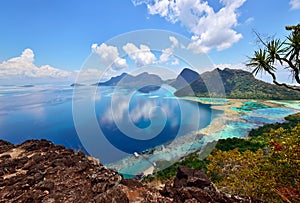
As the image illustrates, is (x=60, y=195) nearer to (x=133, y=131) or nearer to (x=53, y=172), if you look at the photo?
(x=53, y=172)

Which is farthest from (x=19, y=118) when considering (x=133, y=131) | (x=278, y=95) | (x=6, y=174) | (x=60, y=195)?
(x=278, y=95)

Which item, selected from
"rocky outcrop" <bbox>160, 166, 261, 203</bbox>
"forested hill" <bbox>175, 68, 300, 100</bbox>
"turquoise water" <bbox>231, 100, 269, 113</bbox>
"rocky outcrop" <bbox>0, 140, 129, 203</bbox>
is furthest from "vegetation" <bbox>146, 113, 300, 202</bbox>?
"forested hill" <bbox>175, 68, 300, 100</bbox>

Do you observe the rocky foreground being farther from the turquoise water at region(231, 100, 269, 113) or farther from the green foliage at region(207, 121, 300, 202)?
the turquoise water at region(231, 100, 269, 113)

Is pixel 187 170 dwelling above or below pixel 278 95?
below

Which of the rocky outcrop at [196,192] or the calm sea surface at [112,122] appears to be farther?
the calm sea surface at [112,122]

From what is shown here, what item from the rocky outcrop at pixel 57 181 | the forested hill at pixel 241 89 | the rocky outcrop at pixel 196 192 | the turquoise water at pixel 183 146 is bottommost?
the turquoise water at pixel 183 146

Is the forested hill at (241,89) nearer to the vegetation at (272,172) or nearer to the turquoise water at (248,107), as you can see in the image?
the turquoise water at (248,107)

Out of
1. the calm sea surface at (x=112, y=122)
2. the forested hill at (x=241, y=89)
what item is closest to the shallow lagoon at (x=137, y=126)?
the calm sea surface at (x=112, y=122)
